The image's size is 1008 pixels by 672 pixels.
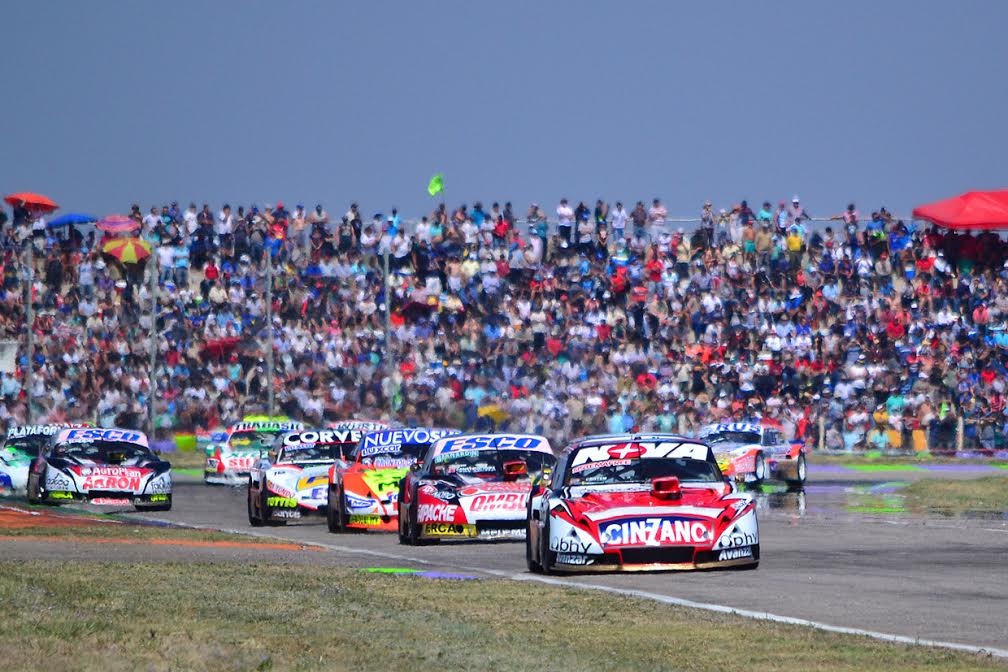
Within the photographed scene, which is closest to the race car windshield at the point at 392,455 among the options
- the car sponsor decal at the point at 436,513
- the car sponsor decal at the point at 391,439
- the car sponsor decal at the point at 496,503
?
the car sponsor decal at the point at 391,439

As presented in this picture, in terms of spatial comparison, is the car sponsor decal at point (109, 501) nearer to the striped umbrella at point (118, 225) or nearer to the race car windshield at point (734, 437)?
the race car windshield at point (734, 437)

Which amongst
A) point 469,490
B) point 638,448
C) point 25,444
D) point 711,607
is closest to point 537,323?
point 25,444

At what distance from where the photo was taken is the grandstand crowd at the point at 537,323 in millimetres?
38375

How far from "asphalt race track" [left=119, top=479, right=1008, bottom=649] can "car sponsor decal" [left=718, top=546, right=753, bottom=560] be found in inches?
5.2

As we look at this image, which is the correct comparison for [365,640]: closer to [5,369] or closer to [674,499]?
[674,499]

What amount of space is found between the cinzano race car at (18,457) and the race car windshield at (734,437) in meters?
11.5

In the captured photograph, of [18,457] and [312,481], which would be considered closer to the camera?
[312,481]

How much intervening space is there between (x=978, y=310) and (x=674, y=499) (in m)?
26.8

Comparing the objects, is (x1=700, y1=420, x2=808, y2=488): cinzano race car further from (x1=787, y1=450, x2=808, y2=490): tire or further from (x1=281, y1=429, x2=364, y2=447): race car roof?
(x1=281, y1=429, x2=364, y2=447): race car roof

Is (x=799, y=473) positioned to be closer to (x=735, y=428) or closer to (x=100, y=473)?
(x=735, y=428)

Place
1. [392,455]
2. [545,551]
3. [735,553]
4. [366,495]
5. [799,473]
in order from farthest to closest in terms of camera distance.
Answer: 1. [799,473]
2. [392,455]
3. [366,495]
4. [545,551]
5. [735,553]

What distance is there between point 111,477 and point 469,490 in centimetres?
1024

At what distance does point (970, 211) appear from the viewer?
40.4 meters

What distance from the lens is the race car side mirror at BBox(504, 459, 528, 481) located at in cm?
1838
